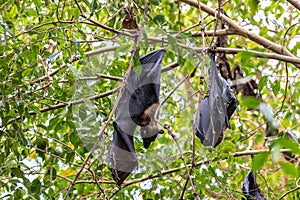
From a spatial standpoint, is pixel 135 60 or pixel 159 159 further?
pixel 159 159

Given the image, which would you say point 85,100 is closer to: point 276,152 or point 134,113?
point 134,113

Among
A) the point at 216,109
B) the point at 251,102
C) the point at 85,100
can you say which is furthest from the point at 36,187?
the point at 251,102

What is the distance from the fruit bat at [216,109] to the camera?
2.12m

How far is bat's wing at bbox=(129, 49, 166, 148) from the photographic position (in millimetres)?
1934

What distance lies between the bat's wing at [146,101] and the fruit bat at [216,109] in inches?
9.6

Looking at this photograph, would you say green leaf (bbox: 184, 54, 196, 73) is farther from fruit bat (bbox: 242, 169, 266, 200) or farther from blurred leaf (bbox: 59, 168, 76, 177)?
blurred leaf (bbox: 59, 168, 76, 177)

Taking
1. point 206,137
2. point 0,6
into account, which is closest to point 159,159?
point 206,137

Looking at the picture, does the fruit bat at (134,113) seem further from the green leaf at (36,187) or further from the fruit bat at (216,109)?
the green leaf at (36,187)

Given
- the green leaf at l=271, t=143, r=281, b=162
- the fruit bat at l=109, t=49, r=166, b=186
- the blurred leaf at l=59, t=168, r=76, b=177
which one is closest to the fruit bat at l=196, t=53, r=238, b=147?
the fruit bat at l=109, t=49, r=166, b=186

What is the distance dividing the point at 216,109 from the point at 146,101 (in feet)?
1.41

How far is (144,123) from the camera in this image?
76.2 inches

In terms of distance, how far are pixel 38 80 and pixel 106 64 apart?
0.45 metres

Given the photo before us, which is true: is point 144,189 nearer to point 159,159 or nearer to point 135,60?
point 159,159

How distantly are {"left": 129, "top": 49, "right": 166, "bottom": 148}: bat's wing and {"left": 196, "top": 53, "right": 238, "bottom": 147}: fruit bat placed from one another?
9.6 inches
